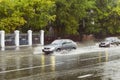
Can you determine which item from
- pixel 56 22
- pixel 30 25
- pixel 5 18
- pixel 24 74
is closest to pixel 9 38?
pixel 5 18

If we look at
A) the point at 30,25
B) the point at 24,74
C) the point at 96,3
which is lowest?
the point at 24,74

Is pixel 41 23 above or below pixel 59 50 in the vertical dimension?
above

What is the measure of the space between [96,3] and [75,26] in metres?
9.35

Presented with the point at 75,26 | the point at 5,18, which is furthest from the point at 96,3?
the point at 5,18

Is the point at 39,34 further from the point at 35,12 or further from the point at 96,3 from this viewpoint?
the point at 96,3

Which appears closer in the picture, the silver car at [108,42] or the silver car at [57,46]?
the silver car at [57,46]

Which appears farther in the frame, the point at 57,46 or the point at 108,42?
the point at 108,42

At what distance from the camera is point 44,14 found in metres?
52.4

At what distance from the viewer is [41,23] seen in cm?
5247

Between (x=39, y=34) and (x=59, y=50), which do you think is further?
(x=39, y=34)

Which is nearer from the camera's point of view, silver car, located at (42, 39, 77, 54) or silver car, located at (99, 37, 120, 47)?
silver car, located at (42, 39, 77, 54)

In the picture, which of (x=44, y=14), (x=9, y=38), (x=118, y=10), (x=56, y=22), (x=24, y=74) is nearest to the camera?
(x=24, y=74)

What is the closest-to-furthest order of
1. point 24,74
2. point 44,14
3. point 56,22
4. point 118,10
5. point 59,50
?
point 24,74, point 59,50, point 44,14, point 56,22, point 118,10

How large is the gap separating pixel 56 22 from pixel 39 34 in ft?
16.7
